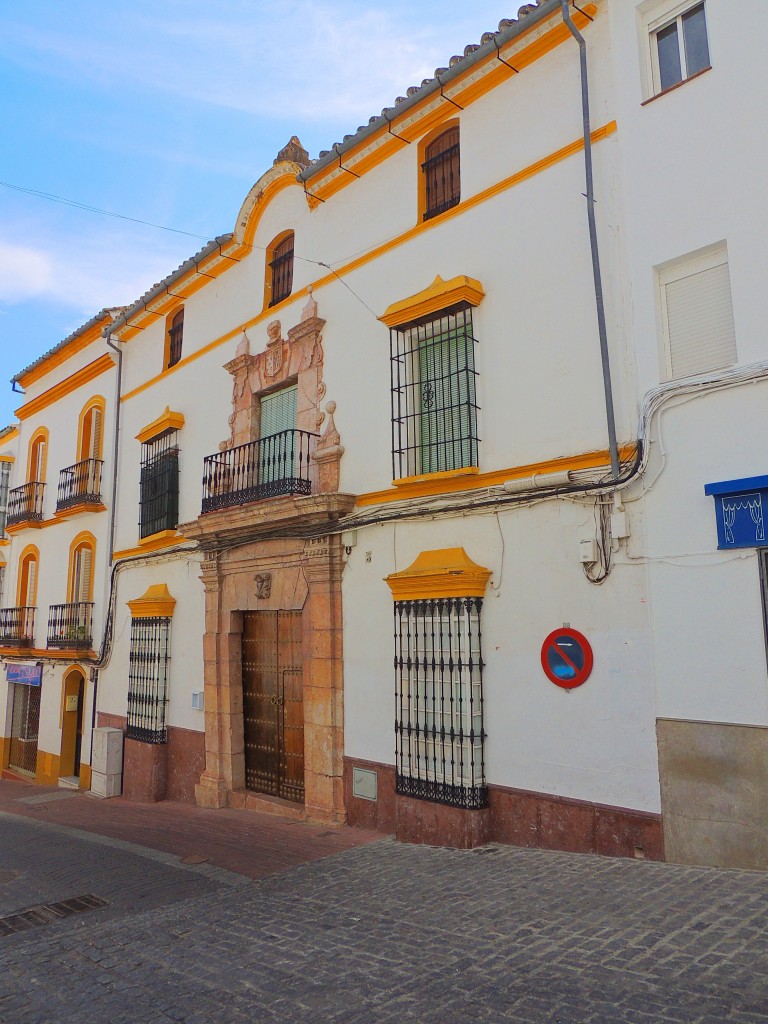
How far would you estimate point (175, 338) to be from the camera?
13.3 m

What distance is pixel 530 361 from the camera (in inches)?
287

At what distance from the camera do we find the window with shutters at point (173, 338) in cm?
1315

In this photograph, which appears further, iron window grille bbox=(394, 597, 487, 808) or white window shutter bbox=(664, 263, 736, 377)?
iron window grille bbox=(394, 597, 487, 808)

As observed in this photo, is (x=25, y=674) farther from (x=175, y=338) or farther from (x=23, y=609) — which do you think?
(x=175, y=338)

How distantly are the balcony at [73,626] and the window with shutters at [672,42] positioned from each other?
41.1ft

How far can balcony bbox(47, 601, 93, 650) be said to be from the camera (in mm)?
14617

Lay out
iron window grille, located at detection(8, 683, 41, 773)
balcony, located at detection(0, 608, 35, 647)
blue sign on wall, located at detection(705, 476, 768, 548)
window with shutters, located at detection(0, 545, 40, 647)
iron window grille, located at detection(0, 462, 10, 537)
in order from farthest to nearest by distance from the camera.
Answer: iron window grille, located at detection(0, 462, 10, 537)
iron window grille, located at detection(8, 683, 41, 773)
window with shutters, located at detection(0, 545, 40, 647)
balcony, located at detection(0, 608, 35, 647)
blue sign on wall, located at detection(705, 476, 768, 548)

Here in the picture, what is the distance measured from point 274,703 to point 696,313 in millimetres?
6958

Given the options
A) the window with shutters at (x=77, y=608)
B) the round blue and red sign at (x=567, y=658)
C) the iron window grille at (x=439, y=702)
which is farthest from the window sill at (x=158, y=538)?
the round blue and red sign at (x=567, y=658)

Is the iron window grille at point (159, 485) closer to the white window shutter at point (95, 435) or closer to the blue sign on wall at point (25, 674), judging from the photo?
the white window shutter at point (95, 435)

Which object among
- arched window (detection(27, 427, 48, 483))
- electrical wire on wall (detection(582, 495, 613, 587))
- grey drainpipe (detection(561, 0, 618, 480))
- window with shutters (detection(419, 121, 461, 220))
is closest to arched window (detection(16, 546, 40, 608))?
arched window (detection(27, 427, 48, 483))

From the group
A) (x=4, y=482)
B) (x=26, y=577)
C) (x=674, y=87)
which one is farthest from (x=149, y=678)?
(x=4, y=482)

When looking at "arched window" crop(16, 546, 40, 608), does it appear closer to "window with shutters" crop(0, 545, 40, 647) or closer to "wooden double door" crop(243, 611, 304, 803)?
"window with shutters" crop(0, 545, 40, 647)

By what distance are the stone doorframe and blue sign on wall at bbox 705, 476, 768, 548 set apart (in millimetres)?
→ 4513
